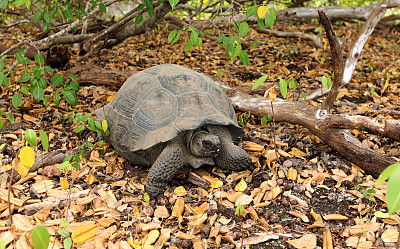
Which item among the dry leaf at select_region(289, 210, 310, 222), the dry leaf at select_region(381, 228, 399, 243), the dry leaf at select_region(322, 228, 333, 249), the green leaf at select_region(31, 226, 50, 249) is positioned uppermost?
the green leaf at select_region(31, 226, 50, 249)

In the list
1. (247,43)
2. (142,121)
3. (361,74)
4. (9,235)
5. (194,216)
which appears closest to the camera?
(9,235)

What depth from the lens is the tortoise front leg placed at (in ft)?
10.2

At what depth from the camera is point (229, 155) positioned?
3.29 meters

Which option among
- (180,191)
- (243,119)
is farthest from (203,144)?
(243,119)

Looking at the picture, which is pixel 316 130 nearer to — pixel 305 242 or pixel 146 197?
pixel 305 242

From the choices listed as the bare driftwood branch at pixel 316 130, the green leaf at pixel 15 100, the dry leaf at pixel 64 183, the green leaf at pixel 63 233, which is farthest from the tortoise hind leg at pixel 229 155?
the green leaf at pixel 15 100

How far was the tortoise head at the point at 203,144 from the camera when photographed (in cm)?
311

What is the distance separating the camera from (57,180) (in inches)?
134

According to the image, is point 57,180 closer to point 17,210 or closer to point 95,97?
point 17,210

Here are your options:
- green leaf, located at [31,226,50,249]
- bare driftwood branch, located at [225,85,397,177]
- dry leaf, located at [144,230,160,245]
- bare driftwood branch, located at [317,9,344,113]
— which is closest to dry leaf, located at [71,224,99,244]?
dry leaf, located at [144,230,160,245]

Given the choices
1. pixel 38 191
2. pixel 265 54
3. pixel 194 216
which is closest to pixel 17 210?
pixel 38 191

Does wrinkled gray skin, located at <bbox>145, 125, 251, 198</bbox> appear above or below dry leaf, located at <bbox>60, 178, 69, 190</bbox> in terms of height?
above

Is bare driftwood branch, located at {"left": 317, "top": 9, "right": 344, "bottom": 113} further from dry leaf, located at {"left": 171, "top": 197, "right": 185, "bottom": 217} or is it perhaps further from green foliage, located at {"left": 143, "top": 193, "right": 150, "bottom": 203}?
green foliage, located at {"left": 143, "top": 193, "right": 150, "bottom": 203}

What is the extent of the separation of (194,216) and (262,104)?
190 centimetres
